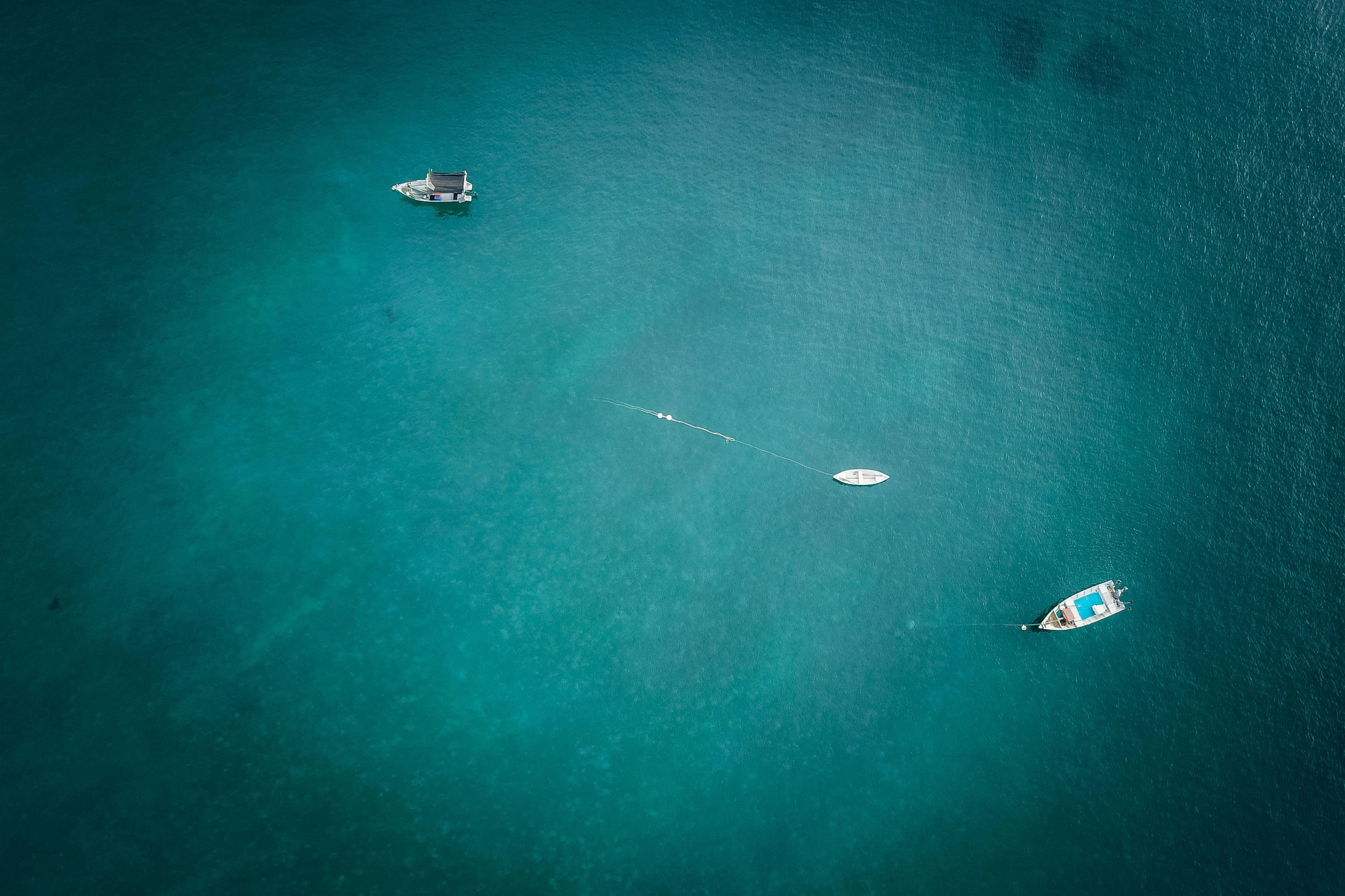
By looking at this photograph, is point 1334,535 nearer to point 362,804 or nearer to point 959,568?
point 959,568

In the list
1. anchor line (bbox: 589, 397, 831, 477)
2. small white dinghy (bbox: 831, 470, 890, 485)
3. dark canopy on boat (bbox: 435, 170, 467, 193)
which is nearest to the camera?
small white dinghy (bbox: 831, 470, 890, 485)

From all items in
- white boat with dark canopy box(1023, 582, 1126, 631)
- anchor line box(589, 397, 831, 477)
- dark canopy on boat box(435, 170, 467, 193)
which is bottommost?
white boat with dark canopy box(1023, 582, 1126, 631)

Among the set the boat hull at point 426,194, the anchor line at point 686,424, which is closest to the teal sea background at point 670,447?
the anchor line at point 686,424

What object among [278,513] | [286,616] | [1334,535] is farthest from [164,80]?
[1334,535]

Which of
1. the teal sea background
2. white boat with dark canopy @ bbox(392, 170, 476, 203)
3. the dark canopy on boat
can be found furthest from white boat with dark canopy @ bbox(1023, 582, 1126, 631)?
the dark canopy on boat

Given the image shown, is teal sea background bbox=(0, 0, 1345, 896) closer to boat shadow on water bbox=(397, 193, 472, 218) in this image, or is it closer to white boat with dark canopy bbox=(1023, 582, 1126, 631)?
boat shadow on water bbox=(397, 193, 472, 218)

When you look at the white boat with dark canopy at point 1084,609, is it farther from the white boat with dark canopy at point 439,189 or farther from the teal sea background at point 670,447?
the white boat with dark canopy at point 439,189
